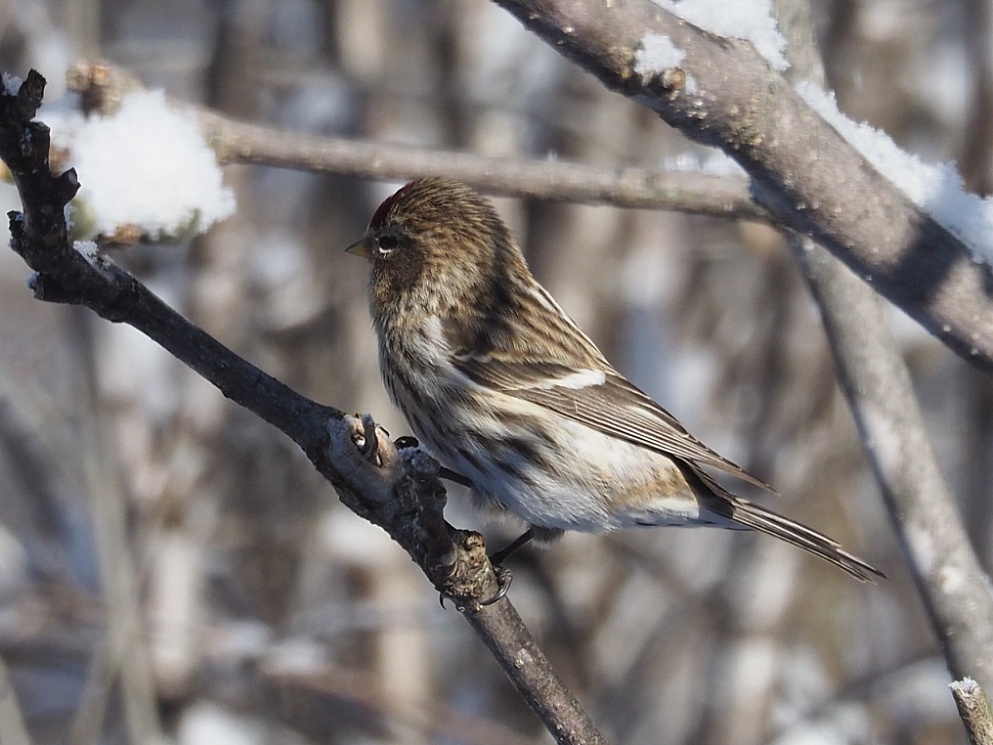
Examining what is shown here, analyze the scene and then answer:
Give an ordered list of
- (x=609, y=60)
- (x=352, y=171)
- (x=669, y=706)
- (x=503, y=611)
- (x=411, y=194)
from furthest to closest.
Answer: (x=669, y=706) < (x=411, y=194) < (x=352, y=171) < (x=503, y=611) < (x=609, y=60)

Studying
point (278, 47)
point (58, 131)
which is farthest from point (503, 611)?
point (278, 47)

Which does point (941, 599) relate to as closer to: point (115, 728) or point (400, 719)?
point (400, 719)

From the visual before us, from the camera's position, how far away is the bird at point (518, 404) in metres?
2.19

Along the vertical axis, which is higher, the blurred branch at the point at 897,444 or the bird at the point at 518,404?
the bird at the point at 518,404

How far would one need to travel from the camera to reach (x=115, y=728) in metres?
4.43

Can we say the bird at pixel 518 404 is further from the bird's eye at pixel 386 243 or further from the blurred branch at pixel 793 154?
the blurred branch at pixel 793 154

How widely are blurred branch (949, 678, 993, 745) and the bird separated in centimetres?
80

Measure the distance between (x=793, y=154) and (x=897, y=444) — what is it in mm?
695

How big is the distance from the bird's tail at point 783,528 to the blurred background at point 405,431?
3.64ft

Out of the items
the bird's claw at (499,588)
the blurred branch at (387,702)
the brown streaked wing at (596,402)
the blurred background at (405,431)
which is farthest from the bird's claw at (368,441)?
the blurred branch at (387,702)

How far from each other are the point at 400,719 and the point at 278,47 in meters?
2.41

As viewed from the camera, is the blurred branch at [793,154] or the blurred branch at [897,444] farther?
the blurred branch at [897,444]

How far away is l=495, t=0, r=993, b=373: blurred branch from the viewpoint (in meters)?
1.17

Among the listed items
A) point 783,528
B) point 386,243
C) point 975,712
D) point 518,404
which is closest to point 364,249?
point 386,243
